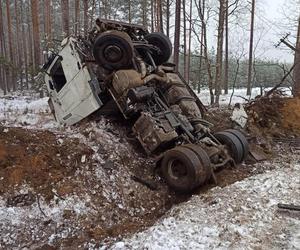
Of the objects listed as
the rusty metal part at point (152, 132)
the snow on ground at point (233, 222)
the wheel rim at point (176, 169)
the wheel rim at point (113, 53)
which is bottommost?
the snow on ground at point (233, 222)

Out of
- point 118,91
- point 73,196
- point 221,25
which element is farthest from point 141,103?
point 221,25

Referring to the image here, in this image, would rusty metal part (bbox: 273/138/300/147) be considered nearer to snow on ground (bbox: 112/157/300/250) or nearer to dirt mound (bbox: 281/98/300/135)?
dirt mound (bbox: 281/98/300/135)

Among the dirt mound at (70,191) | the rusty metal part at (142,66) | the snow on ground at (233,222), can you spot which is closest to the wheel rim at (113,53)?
the rusty metal part at (142,66)

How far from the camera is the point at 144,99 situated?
304 inches

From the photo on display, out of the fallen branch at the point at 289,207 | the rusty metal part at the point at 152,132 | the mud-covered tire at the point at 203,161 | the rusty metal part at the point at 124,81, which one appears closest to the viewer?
the fallen branch at the point at 289,207

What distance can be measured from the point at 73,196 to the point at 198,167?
2.14 m

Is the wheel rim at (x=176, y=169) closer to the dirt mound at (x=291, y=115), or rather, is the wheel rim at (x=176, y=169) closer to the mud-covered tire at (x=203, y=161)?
the mud-covered tire at (x=203, y=161)

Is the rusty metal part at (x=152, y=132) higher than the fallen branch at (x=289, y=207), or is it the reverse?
the rusty metal part at (x=152, y=132)

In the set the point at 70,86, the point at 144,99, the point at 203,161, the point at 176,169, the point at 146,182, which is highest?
the point at 70,86

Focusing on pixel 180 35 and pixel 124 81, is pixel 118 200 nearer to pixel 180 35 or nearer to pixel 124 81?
pixel 124 81

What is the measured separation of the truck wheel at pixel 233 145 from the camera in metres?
7.52

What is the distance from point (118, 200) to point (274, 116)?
235 inches

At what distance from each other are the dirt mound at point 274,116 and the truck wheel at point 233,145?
2002mm

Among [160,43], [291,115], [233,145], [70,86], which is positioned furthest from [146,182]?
[291,115]
